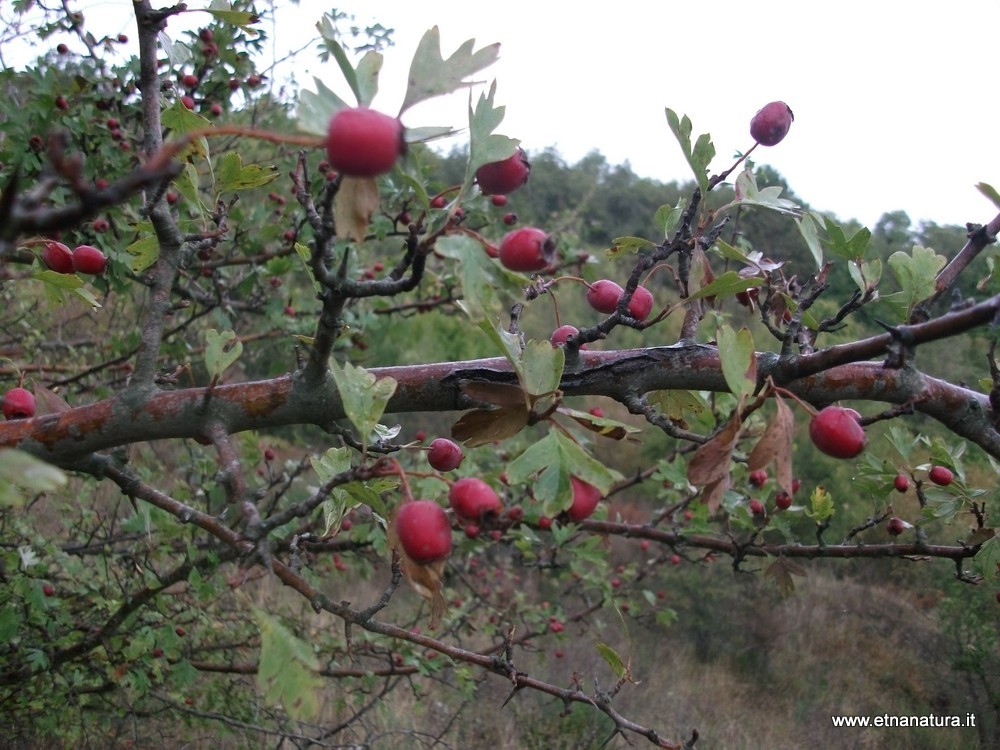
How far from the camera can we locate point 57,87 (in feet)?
8.29

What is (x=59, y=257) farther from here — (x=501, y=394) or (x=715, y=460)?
(x=715, y=460)

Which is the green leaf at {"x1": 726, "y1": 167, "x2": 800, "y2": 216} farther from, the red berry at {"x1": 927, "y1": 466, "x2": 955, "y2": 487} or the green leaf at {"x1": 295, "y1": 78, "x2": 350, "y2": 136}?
the red berry at {"x1": 927, "y1": 466, "x2": 955, "y2": 487}

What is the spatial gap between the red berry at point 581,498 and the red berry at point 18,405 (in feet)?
3.08

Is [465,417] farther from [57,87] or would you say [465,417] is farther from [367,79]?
[57,87]

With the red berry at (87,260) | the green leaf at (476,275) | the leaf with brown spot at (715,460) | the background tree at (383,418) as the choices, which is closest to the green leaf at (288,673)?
the background tree at (383,418)

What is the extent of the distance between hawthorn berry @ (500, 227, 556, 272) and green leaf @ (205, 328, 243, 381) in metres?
0.44

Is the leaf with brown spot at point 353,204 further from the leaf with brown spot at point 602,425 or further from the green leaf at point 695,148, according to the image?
the green leaf at point 695,148

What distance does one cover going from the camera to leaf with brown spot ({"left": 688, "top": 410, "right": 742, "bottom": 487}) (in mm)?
885

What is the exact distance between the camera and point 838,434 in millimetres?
890

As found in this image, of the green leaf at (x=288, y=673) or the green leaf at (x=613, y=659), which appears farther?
the green leaf at (x=613, y=659)

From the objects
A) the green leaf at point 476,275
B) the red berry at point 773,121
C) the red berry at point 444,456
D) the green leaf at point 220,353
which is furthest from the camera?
the red berry at point 773,121

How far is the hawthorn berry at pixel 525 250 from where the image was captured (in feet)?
2.51

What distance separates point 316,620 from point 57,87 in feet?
12.2

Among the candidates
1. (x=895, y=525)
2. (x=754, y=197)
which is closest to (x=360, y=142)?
(x=754, y=197)
